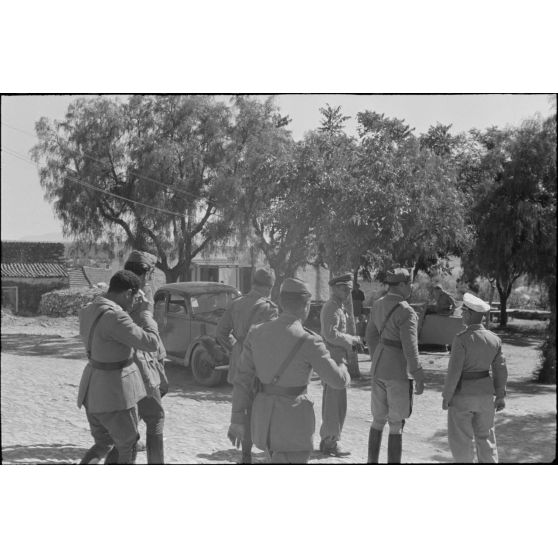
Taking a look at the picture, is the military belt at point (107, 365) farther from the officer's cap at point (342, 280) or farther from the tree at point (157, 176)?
the officer's cap at point (342, 280)

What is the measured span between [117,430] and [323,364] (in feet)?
5.15

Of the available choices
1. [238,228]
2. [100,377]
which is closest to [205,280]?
[238,228]

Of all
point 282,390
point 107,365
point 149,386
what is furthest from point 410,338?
point 107,365

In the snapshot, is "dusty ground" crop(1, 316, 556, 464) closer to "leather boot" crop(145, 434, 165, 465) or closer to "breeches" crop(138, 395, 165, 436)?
"leather boot" crop(145, 434, 165, 465)

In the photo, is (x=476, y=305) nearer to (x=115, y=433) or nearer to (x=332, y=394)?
(x=332, y=394)

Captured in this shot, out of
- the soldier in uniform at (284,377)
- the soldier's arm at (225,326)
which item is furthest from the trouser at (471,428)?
the soldier's arm at (225,326)

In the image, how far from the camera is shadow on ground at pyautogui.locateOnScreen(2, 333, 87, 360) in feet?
17.6

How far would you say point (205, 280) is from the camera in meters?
6.37

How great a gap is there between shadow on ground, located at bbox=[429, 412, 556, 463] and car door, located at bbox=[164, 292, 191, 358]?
291 cm

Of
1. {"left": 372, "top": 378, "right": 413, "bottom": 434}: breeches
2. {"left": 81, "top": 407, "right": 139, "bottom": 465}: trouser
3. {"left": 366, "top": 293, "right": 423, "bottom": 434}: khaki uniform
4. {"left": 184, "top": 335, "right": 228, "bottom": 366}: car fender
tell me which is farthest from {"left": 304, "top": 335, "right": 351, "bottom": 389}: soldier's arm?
{"left": 184, "top": 335, "right": 228, "bottom": 366}: car fender

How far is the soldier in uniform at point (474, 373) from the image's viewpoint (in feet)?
16.2
